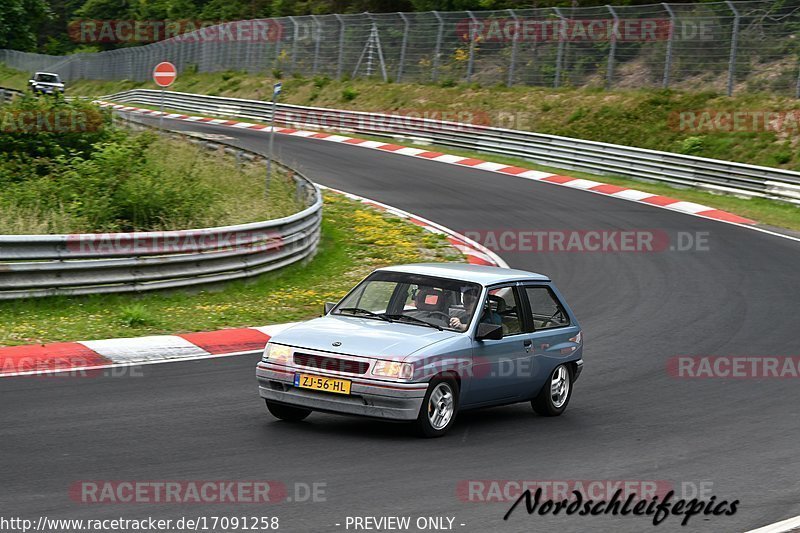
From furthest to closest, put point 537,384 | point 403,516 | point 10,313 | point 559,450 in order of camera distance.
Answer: point 10,313, point 537,384, point 559,450, point 403,516

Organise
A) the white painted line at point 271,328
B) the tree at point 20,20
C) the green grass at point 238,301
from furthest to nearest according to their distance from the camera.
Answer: the tree at point 20,20, the white painted line at point 271,328, the green grass at point 238,301

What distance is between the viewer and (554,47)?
36906mm

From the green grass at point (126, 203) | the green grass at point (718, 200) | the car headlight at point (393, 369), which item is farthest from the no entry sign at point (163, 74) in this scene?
the car headlight at point (393, 369)

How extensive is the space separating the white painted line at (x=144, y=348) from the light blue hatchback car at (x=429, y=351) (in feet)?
9.20

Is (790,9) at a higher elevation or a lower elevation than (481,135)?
higher

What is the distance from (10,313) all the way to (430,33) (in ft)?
99.2

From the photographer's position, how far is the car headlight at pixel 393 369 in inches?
331

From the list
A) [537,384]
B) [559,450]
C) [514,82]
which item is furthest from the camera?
[514,82]

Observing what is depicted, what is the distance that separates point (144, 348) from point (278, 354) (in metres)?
3.61

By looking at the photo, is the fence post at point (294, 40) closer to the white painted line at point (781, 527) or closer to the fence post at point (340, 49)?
the fence post at point (340, 49)

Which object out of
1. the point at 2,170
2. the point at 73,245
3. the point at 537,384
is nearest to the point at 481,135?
the point at 2,170

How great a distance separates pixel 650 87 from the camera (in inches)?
1358

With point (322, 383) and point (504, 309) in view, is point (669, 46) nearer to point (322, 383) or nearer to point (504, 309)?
point (504, 309)

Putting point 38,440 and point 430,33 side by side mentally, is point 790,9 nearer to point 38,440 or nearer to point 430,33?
point 430,33
